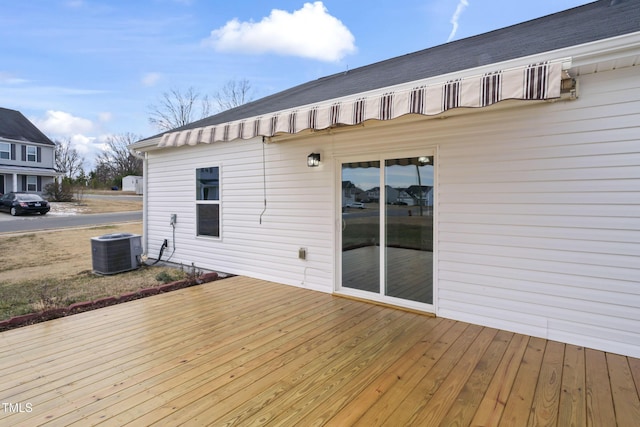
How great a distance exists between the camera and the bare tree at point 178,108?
26562 mm

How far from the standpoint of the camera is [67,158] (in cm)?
4128

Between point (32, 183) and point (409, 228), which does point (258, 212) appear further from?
point (32, 183)

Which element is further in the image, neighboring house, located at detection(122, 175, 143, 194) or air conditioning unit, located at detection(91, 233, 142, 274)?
neighboring house, located at detection(122, 175, 143, 194)

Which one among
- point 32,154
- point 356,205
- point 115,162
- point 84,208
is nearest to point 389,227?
point 356,205

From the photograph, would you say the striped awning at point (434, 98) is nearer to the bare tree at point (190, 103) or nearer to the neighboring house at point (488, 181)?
the neighboring house at point (488, 181)

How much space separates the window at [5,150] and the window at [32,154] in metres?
1.40

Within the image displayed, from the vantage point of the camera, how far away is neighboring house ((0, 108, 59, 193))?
25.4 metres

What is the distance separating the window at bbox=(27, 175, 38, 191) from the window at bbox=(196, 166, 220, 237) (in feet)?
95.0

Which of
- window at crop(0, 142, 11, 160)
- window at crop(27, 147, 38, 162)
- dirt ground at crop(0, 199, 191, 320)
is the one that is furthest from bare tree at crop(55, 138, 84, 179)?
dirt ground at crop(0, 199, 191, 320)

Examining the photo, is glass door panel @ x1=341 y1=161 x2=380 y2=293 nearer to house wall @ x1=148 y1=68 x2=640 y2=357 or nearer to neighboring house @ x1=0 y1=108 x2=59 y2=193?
house wall @ x1=148 y1=68 x2=640 y2=357

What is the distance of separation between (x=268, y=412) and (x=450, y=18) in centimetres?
1203

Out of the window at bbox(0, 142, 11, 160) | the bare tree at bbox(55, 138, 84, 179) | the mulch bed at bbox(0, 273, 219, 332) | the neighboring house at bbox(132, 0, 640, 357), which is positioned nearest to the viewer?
the neighboring house at bbox(132, 0, 640, 357)

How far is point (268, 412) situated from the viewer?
2406mm

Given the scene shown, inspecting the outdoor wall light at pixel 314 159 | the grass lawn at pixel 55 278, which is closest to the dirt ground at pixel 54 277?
the grass lawn at pixel 55 278
